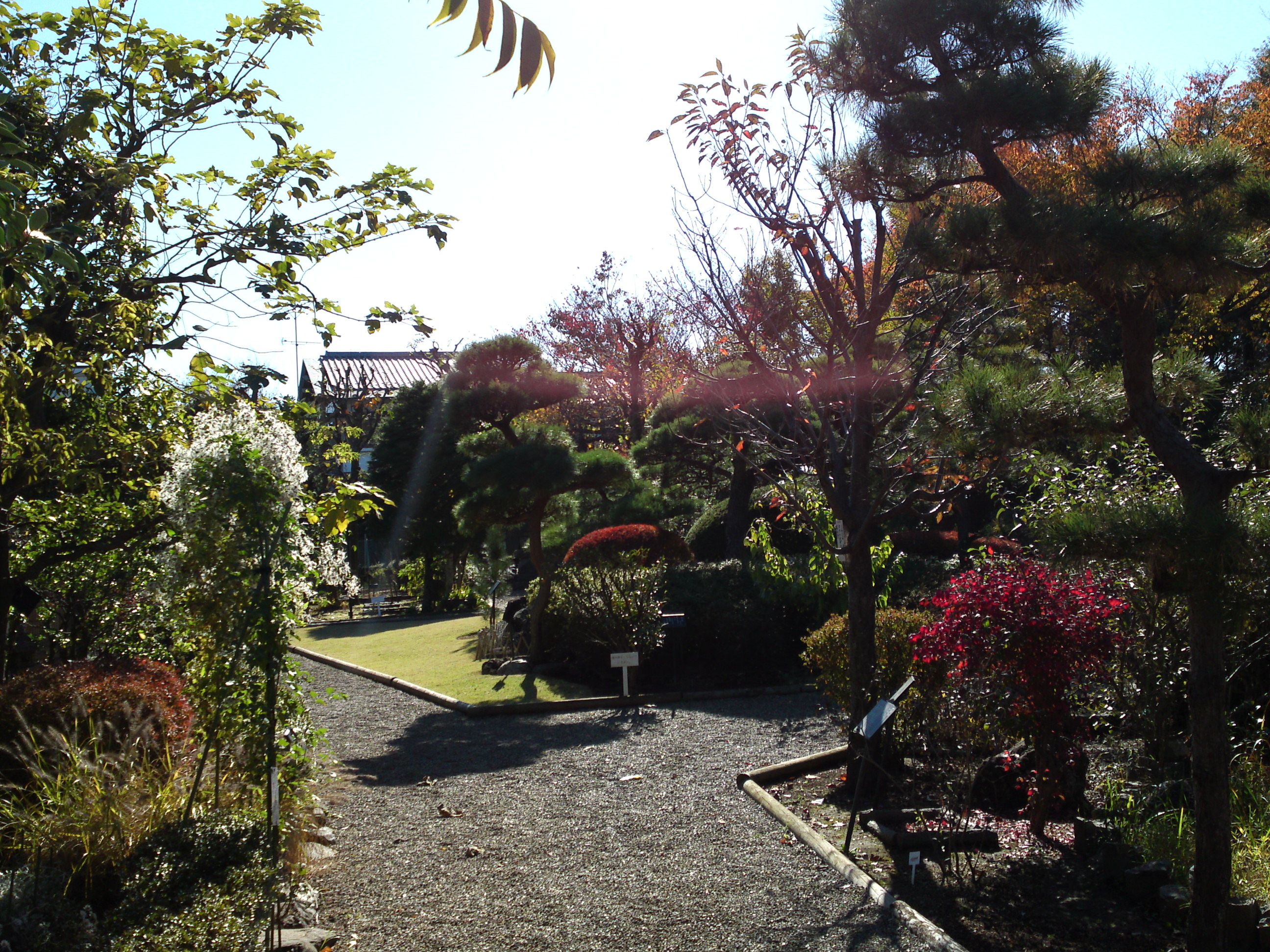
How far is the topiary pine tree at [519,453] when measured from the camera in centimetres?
1245

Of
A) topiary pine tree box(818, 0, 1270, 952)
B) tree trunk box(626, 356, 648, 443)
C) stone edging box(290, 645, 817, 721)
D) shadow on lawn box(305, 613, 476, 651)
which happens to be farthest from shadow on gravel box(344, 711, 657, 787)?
tree trunk box(626, 356, 648, 443)

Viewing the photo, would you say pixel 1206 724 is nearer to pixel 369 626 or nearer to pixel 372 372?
pixel 369 626

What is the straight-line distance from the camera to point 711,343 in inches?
446

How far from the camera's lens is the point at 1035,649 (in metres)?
4.84

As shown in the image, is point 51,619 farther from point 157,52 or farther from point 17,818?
point 157,52

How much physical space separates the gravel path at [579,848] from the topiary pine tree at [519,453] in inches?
146

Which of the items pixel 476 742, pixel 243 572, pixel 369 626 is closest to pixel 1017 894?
pixel 243 572

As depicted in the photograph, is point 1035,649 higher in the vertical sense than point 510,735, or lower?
higher

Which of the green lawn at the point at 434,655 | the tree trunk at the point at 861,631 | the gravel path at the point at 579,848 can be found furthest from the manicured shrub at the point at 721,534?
the tree trunk at the point at 861,631

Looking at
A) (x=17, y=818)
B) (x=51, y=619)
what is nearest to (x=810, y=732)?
(x=17, y=818)

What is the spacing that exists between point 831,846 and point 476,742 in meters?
4.44

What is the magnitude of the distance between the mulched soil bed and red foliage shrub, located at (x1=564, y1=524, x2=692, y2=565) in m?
7.17

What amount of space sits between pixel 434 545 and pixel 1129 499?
21.4m

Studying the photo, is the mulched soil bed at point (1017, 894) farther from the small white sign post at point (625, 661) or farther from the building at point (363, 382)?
the building at point (363, 382)
